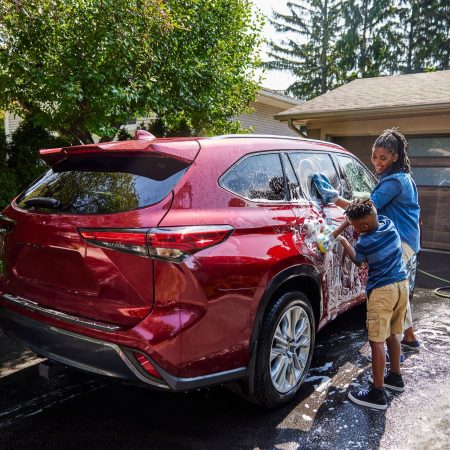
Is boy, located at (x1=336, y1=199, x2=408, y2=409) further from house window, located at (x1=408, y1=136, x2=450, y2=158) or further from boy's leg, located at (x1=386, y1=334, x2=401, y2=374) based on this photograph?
house window, located at (x1=408, y1=136, x2=450, y2=158)

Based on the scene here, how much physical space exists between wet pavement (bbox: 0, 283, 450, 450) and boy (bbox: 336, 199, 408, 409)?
0.57 feet

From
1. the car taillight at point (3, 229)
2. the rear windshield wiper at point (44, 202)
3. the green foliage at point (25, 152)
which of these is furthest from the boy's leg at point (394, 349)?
Result: the green foliage at point (25, 152)

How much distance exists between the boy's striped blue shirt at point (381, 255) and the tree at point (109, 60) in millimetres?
4237

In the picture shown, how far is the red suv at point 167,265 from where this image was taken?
2.33 meters

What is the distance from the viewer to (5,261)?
2963mm

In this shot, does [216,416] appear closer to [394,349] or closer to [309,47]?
[394,349]

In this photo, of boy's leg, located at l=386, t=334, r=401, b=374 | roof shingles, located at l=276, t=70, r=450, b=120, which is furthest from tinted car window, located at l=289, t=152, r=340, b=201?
roof shingles, located at l=276, t=70, r=450, b=120

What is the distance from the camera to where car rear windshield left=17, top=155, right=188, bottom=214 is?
2.49 metres

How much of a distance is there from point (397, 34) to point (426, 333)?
30.4 m

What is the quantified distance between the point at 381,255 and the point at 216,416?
58.5 inches

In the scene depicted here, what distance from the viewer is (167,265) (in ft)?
7.57

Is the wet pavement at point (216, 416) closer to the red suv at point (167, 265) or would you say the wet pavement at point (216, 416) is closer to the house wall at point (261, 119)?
the red suv at point (167, 265)

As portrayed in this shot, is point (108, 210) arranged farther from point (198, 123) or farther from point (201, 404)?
point (198, 123)

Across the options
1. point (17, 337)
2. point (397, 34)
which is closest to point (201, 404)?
point (17, 337)
